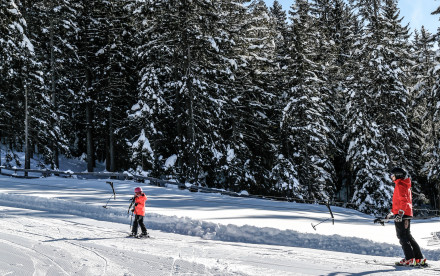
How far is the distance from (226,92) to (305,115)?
5.42m

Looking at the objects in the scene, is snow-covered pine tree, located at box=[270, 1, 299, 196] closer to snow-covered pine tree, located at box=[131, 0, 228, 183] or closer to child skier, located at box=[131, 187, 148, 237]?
snow-covered pine tree, located at box=[131, 0, 228, 183]

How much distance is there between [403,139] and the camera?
26188 millimetres

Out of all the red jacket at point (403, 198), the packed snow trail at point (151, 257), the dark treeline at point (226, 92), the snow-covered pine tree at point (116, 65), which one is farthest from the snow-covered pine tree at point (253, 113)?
the red jacket at point (403, 198)

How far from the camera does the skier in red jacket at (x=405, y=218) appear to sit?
325 inches

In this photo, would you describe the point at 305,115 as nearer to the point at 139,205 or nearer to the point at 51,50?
the point at 139,205

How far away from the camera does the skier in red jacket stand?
8258mm

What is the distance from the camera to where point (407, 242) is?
27.3 ft

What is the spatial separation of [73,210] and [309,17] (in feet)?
63.3

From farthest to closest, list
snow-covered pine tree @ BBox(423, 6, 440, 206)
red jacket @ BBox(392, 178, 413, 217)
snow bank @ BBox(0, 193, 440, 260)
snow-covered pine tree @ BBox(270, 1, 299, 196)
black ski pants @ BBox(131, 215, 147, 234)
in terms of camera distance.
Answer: snow-covered pine tree @ BBox(270, 1, 299, 196)
snow-covered pine tree @ BBox(423, 6, 440, 206)
black ski pants @ BBox(131, 215, 147, 234)
snow bank @ BBox(0, 193, 440, 260)
red jacket @ BBox(392, 178, 413, 217)

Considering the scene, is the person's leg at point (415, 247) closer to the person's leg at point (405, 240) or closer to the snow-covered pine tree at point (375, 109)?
the person's leg at point (405, 240)

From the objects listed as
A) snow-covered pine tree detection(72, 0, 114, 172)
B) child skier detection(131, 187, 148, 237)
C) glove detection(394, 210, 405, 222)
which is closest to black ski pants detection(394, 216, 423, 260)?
glove detection(394, 210, 405, 222)

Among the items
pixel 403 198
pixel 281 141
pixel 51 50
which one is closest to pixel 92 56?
pixel 51 50

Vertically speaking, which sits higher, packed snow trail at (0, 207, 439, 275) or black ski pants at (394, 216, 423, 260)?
black ski pants at (394, 216, 423, 260)

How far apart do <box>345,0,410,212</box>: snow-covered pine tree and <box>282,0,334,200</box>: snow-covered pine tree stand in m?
2.13
